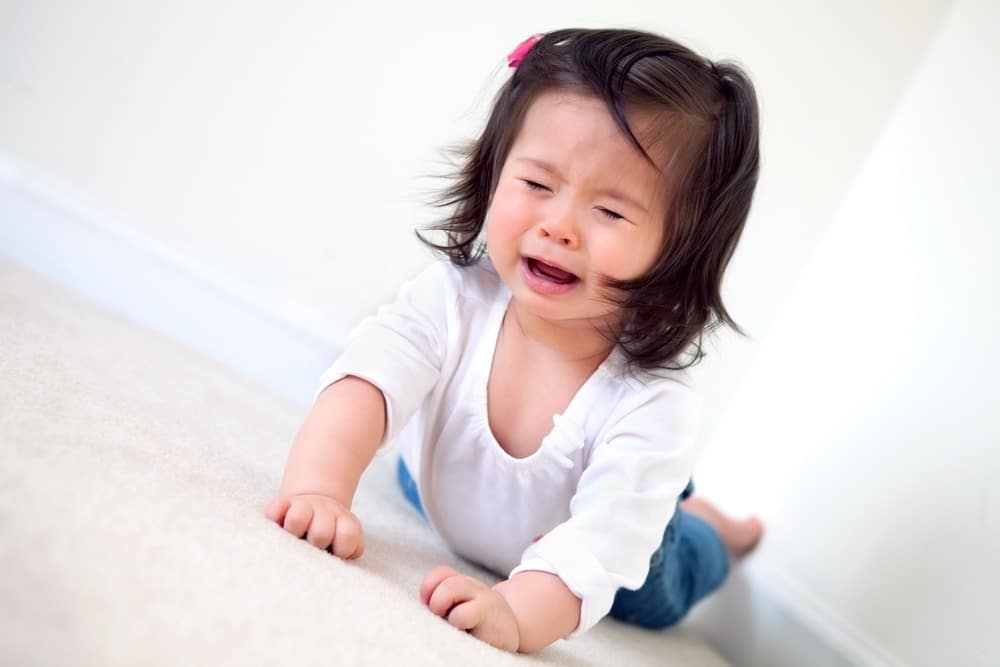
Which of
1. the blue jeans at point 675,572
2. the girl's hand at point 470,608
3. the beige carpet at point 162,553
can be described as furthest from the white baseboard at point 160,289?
the girl's hand at point 470,608

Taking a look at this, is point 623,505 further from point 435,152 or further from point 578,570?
point 435,152

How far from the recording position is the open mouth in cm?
90

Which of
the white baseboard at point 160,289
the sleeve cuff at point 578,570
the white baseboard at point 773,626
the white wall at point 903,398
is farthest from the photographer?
the white baseboard at point 160,289

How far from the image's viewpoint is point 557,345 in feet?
3.28

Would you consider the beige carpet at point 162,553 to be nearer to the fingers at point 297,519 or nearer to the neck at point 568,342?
the fingers at point 297,519

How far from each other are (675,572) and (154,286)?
35.8 inches

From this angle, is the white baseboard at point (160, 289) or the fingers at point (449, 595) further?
the white baseboard at point (160, 289)

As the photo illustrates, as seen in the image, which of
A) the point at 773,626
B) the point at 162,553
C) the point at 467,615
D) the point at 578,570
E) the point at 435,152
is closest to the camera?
the point at 162,553

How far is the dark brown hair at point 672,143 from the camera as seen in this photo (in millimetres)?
874

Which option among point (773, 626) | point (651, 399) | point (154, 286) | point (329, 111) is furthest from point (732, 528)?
point (154, 286)

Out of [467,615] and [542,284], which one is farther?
[542,284]

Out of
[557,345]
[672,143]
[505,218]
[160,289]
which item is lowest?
[160,289]

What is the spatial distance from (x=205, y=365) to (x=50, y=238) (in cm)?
36

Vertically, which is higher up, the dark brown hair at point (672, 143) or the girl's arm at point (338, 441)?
the dark brown hair at point (672, 143)
